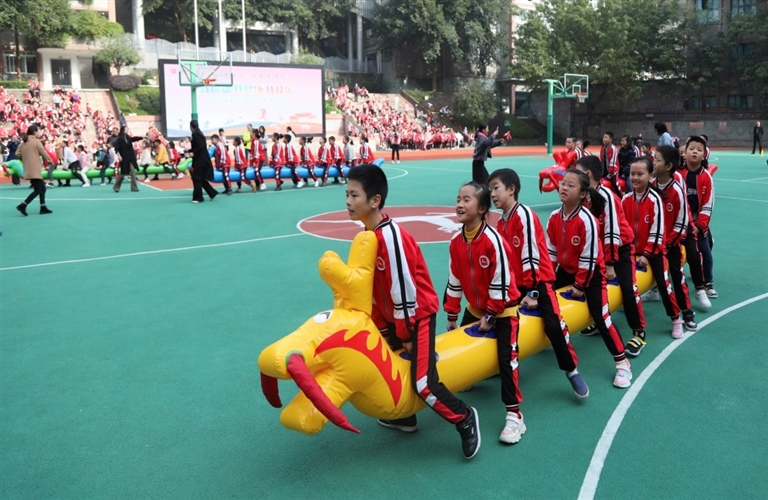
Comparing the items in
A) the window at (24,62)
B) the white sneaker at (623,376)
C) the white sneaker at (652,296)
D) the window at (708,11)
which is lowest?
the white sneaker at (623,376)

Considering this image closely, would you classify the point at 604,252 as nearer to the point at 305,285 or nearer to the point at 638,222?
the point at 638,222

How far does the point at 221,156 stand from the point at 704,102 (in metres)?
39.5

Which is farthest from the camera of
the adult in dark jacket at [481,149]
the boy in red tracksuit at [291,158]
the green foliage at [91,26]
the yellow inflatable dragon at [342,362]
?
the green foliage at [91,26]

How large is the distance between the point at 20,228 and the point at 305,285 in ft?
23.9

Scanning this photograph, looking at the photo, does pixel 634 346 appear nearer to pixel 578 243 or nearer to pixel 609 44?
pixel 578 243

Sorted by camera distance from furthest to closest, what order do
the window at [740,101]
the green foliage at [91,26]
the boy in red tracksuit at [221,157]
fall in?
the window at [740,101], the green foliage at [91,26], the boy in red tracksuit at [221,157]

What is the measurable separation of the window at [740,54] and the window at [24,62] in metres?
45.4

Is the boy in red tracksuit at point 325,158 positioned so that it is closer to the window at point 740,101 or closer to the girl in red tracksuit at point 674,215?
the girl in red tracksuit at point 674,215

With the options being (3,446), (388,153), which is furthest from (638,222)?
(388,153)

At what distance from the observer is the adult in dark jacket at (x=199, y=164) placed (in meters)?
14.8

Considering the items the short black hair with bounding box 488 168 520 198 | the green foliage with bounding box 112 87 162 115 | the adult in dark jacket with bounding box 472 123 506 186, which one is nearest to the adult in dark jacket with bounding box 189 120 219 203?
the adult in dark jacket with bounding box 472 123 506 186

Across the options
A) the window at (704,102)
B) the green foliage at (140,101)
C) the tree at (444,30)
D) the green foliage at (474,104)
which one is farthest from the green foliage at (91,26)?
the window at (704,102)

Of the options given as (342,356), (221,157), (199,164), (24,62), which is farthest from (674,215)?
(24,62)

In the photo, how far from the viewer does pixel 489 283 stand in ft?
12.8
